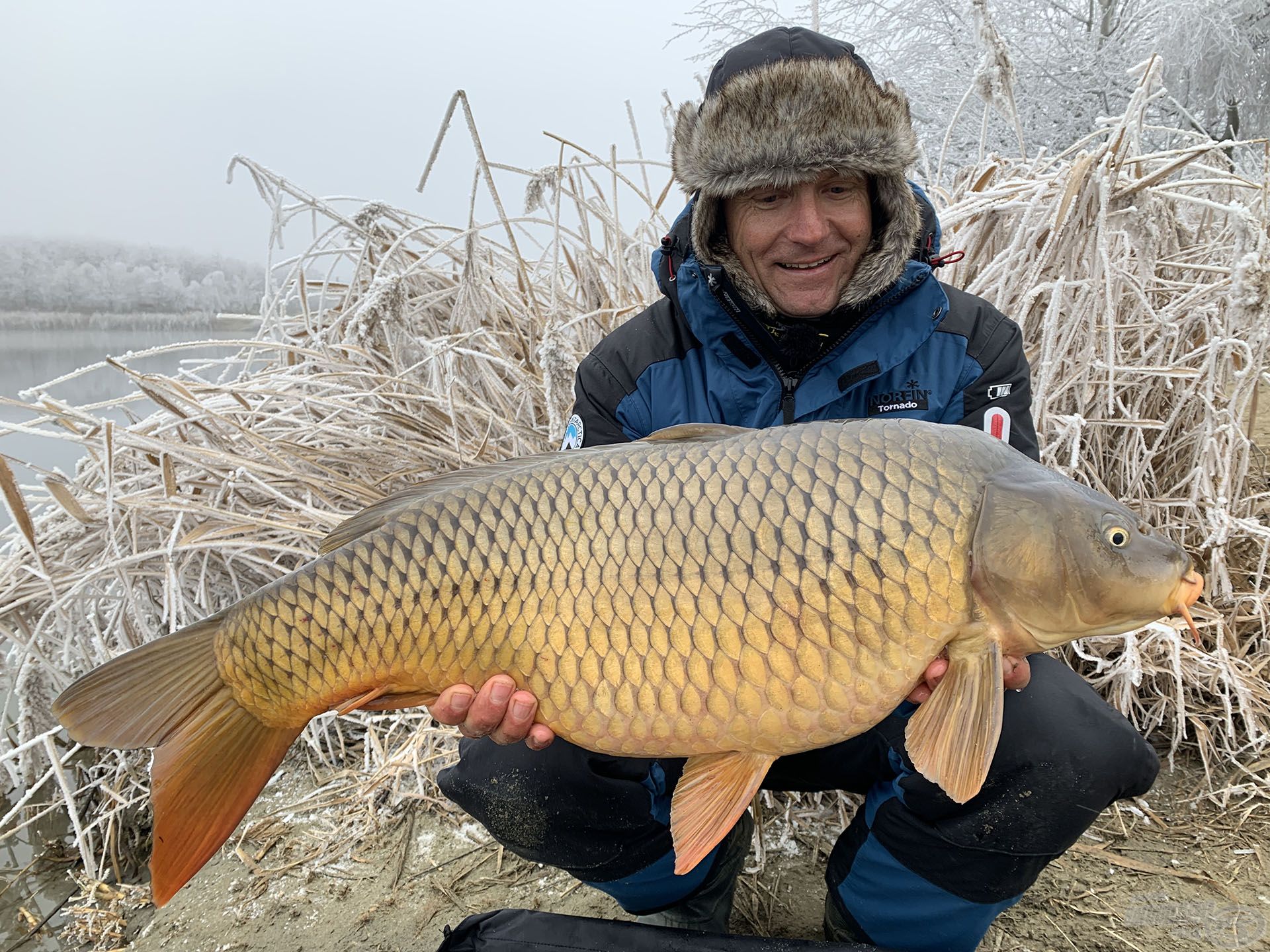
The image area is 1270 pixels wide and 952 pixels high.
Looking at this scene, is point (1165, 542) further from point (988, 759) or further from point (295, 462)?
point (295, 462)

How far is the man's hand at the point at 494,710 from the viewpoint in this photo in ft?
3.16

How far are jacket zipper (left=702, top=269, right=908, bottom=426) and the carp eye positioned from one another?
0.55 metres

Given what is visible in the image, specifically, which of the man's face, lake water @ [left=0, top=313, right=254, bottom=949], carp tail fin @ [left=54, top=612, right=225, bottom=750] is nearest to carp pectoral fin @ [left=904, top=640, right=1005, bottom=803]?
the man's face

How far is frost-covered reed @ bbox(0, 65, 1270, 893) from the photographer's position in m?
1.70

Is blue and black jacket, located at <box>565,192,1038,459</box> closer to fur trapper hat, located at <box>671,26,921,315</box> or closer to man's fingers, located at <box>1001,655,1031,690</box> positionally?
fur trapper hat, located at <box>671,26,921,315</box>

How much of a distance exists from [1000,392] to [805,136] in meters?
0.53

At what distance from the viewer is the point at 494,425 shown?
7.61ft

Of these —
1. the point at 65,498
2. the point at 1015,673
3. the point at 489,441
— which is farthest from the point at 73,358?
the point at 1015,673

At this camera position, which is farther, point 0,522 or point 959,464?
point 0,522

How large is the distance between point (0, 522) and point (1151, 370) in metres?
4.30

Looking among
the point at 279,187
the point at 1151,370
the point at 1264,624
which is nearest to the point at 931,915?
the point at 1264,624

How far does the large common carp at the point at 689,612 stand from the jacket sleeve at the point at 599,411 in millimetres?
404

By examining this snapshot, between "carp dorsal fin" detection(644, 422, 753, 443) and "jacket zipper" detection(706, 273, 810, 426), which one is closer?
"carp dorsal fin" detection(644, 422, 753, 443)

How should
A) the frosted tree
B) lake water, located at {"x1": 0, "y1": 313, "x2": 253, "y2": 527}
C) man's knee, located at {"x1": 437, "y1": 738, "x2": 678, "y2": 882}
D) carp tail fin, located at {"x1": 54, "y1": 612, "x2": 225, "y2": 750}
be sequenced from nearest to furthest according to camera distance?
carp tail fin, located at {"x1": 54, "y1": 612, "x2": 225, "y2": 750} → man's knee, located at {"x1": 437, "y1": 738, "x2": 678, "y2": 882} → lake water, located at {"x1": 0, "y1": 313, "x2": 253, "y2": 527} → the frosted tree
